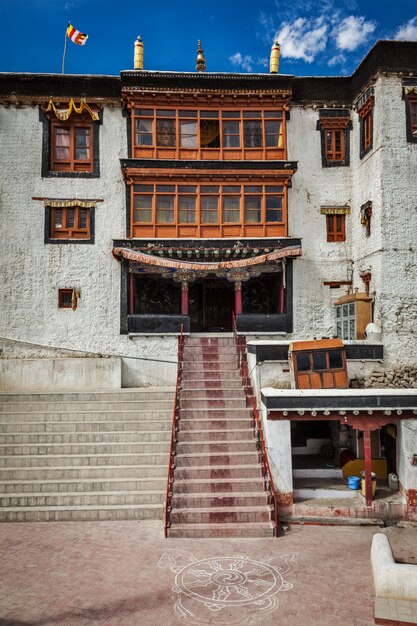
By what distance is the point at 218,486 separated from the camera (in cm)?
1202

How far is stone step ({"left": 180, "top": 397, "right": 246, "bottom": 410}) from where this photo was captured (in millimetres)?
14773

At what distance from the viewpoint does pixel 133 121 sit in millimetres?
20531

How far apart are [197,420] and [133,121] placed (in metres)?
13.6

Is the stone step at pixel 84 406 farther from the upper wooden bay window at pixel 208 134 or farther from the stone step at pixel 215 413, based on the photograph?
the upper wooden bay window at pixel 208 134

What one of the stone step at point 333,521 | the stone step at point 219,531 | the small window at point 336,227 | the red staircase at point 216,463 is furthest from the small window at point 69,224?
the stone step at point 333,521

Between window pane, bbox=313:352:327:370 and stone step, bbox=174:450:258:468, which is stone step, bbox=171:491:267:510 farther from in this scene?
window pane, bbox=313:352:327:370

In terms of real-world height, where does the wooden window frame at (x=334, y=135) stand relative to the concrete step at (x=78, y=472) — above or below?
above

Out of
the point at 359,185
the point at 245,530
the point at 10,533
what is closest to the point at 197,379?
the point at 245,530

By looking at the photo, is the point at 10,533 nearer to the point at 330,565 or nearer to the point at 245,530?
the point at 245,530

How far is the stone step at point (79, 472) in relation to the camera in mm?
12711

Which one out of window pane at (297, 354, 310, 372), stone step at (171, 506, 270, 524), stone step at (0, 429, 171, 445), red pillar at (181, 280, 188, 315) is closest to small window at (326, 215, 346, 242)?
red pillar at (181, 280, 188, 315)

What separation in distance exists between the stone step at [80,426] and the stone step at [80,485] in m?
1.91

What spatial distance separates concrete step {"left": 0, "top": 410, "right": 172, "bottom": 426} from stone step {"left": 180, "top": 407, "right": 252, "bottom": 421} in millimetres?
755

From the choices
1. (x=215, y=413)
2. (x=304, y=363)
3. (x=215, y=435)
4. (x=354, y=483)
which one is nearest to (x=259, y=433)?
(x=215, y=435)
